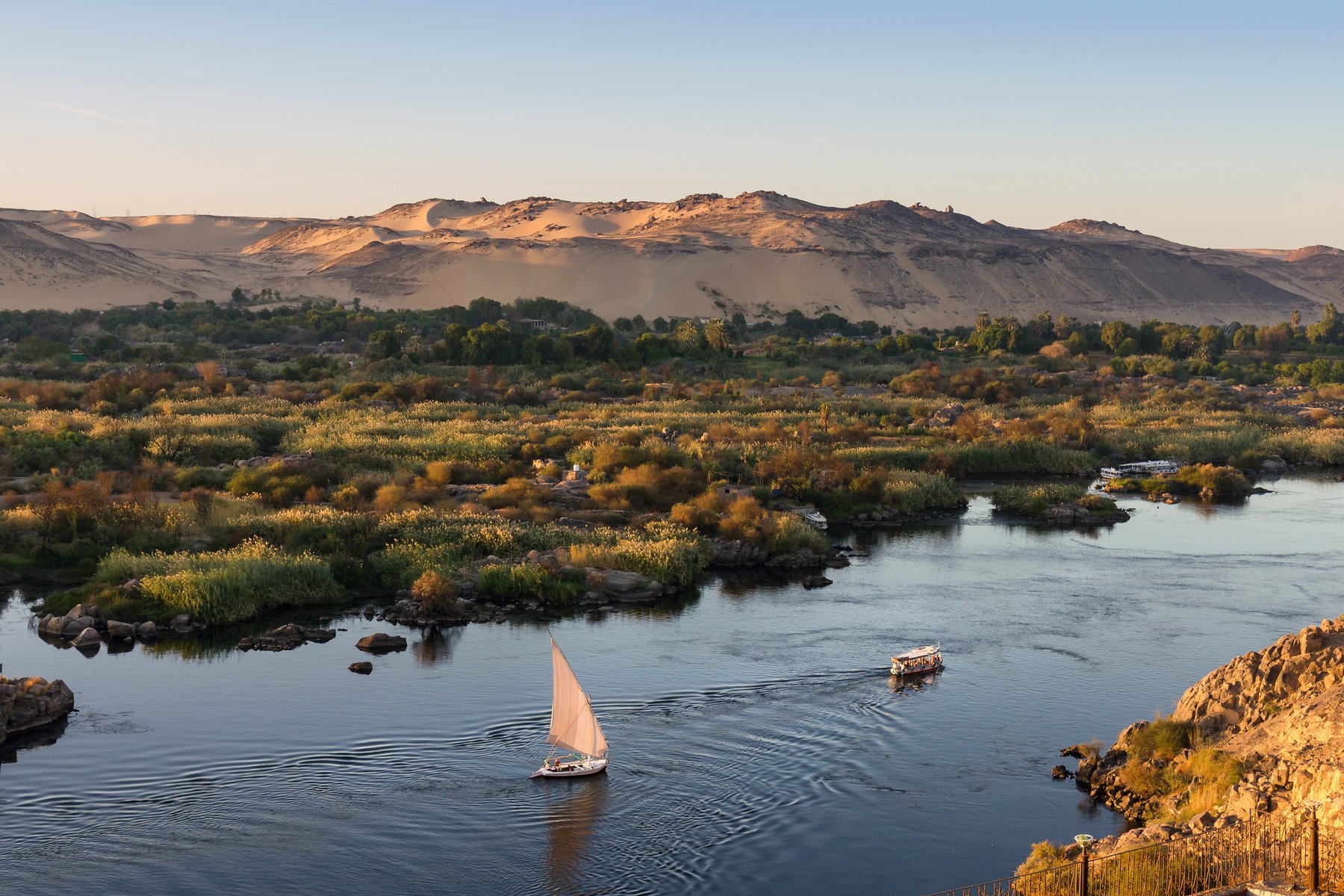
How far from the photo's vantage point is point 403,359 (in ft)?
268

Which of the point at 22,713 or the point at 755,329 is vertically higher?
the point at 755,329

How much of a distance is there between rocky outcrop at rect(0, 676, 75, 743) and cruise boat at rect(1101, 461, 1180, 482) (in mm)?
40867

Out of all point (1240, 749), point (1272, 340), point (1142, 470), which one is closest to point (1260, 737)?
point (1240, 749)

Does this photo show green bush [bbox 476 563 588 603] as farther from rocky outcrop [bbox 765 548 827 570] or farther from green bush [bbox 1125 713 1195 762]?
green bush [bbox 1125 713 1195 762]

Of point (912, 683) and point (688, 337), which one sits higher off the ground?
point (688, 337)

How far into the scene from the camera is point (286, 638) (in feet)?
95.8

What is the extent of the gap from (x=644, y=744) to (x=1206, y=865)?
9949 mm

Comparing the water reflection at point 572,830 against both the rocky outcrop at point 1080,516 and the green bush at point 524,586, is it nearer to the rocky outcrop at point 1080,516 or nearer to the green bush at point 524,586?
the green bush at point 524,586

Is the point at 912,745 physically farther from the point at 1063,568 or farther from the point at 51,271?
the point at 51,271

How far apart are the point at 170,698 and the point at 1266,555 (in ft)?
97.9

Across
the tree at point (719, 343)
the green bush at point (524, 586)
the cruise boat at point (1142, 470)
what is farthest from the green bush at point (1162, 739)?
the tree at point (719, 343)

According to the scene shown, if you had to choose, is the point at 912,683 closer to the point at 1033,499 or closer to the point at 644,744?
the point at 644,744

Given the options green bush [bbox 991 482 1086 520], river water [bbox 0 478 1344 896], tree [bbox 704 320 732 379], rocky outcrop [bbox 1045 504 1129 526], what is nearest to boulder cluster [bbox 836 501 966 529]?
green bush [bbox 991 482 1086 520]

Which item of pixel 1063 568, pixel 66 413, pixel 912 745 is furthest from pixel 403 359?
pixel 912 745
